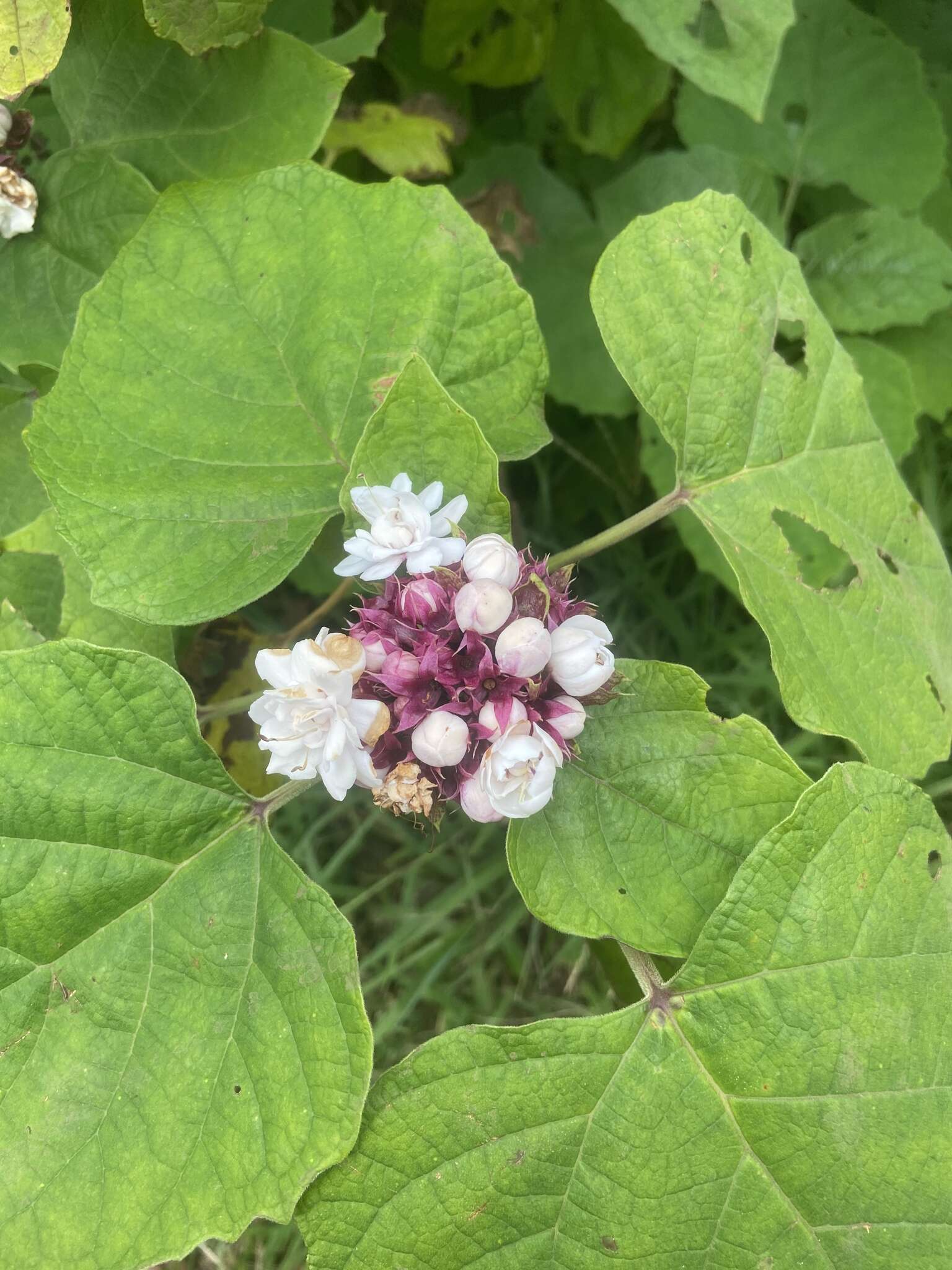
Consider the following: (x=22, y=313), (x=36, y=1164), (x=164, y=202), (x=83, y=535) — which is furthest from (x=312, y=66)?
(x=36, y=1164)

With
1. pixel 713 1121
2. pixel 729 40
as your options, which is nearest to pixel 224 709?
pixel 713 1121

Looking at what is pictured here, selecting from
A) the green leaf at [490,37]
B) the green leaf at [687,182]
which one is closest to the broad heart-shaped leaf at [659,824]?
the green leaf at [687,182]

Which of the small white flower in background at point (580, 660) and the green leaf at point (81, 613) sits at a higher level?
the small white flower in background at point (580, 660)

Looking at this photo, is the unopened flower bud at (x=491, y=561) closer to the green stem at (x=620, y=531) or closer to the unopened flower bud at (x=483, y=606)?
the unopened flower bud at (x=483, y=606)

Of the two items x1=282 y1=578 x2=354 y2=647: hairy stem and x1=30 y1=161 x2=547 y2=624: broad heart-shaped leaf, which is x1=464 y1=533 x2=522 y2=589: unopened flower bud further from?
x1=282 y1=578 x2=354 y2=647: hairy stem

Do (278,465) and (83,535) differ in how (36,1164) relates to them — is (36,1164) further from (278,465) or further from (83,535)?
(278,465)

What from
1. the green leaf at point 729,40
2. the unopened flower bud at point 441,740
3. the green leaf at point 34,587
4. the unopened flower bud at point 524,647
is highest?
the green leaf at point 729,40
